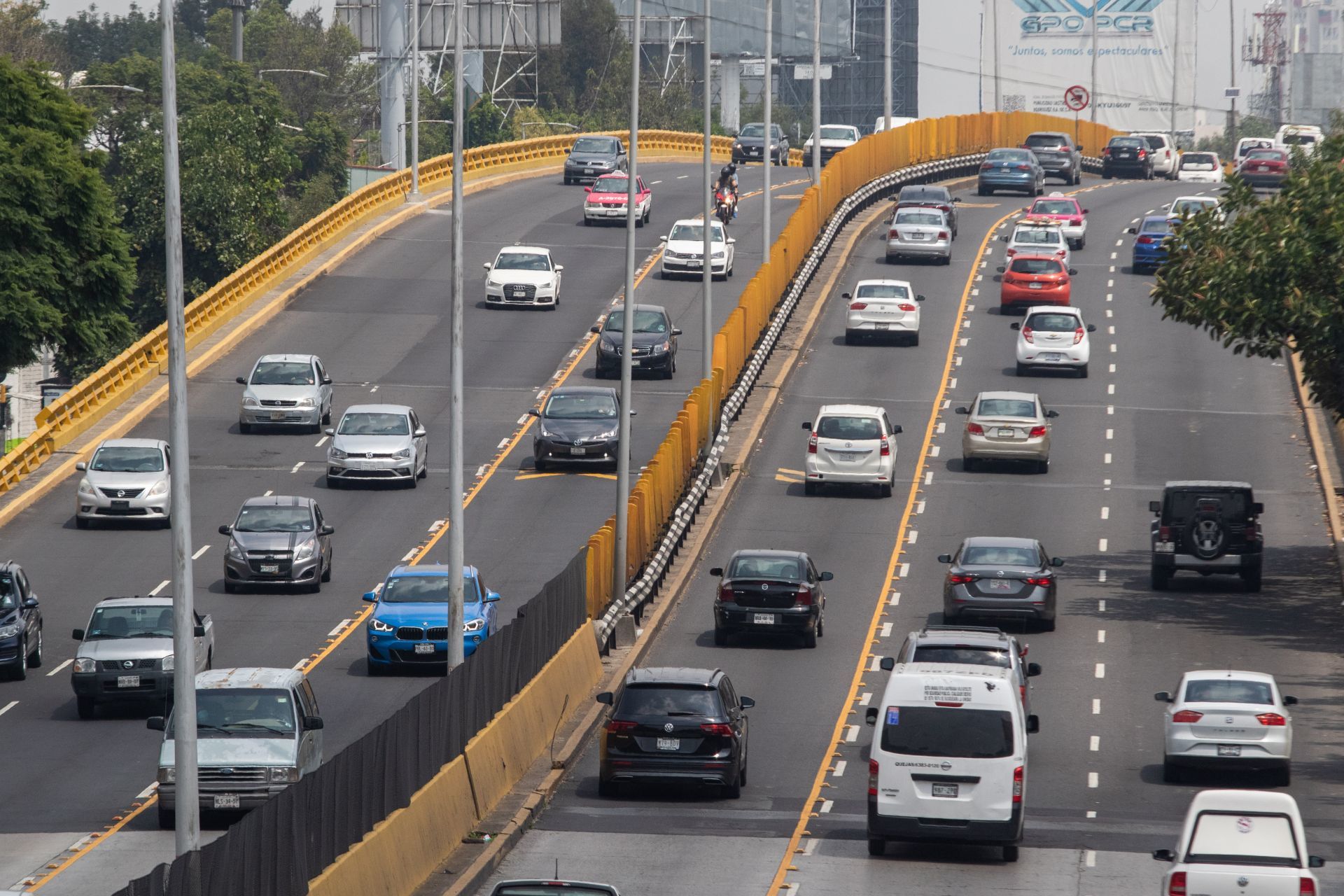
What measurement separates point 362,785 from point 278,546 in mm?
16976

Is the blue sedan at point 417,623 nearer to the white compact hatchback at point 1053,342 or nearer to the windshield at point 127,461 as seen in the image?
the windshield at point 127,461

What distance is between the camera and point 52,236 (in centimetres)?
3622

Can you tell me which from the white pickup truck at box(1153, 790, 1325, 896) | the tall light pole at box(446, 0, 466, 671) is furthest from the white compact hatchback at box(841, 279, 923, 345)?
the white pickup truck at box(1153, 790, 1325, 896)

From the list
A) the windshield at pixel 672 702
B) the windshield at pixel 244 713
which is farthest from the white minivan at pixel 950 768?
the windshield at pixel 244 713

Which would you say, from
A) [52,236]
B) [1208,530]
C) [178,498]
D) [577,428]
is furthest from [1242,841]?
[577,428]

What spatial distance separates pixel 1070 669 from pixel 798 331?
1058 inches

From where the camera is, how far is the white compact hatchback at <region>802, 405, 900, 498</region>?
42.9m

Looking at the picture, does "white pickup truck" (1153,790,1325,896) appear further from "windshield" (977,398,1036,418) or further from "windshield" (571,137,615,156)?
"windshield" (571,137,615,156)

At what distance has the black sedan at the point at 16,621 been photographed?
3044cm

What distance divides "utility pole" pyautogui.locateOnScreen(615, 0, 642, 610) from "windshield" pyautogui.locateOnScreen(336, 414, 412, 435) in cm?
911

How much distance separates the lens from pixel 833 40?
161375 mm

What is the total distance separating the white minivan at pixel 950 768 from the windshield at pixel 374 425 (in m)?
22.4

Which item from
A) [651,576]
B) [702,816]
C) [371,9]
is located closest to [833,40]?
[371,9]

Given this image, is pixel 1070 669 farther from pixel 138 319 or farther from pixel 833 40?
pixel 833 40
